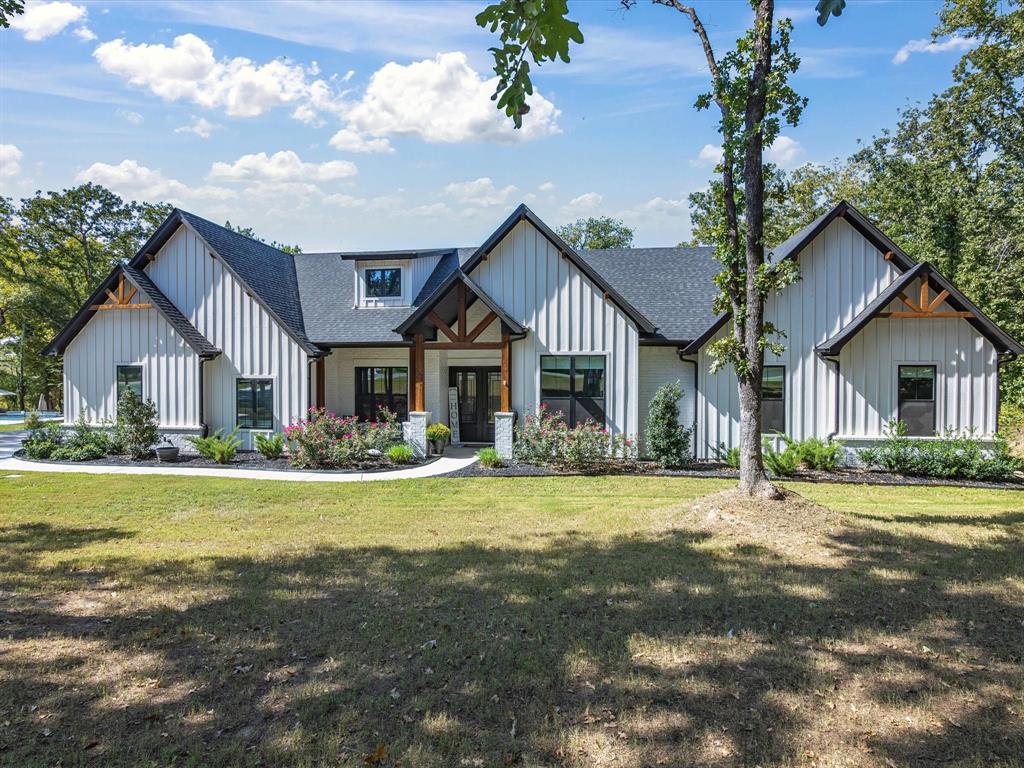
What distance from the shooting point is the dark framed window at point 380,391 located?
19.0 metres

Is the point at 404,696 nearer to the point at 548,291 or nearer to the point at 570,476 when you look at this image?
the point at 570,476

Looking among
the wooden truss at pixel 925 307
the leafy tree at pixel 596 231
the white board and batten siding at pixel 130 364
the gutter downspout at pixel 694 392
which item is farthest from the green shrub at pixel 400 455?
the leafy tree at pixel 596 231

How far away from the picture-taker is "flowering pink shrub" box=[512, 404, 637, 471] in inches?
572

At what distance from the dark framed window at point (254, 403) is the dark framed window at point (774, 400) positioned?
1328 centimetres

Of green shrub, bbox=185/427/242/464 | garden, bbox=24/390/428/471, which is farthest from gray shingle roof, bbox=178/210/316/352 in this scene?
green shrub, bbox=185/427/242/464

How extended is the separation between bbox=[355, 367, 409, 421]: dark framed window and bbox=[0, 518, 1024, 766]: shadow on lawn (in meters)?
12.0

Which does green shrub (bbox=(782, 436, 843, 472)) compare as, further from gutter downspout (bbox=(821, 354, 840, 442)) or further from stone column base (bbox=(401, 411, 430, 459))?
stone column base (bbox=(401, 411, 430, 459))

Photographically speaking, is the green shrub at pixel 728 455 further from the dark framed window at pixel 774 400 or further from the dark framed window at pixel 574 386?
the dark framed window at pixel 574 386

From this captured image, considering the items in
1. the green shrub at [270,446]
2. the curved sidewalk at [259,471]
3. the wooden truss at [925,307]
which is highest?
the wooden truss at [925,307]

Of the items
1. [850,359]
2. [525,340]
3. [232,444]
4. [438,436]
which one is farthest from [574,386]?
[232,444]

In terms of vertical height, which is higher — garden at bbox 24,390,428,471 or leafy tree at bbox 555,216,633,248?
leafy tree at bbox 555,216,633,248

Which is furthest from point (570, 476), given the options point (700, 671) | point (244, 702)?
point (244, 702)

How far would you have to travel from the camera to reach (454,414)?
1870cm

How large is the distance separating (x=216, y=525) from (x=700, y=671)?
7.54 metres
